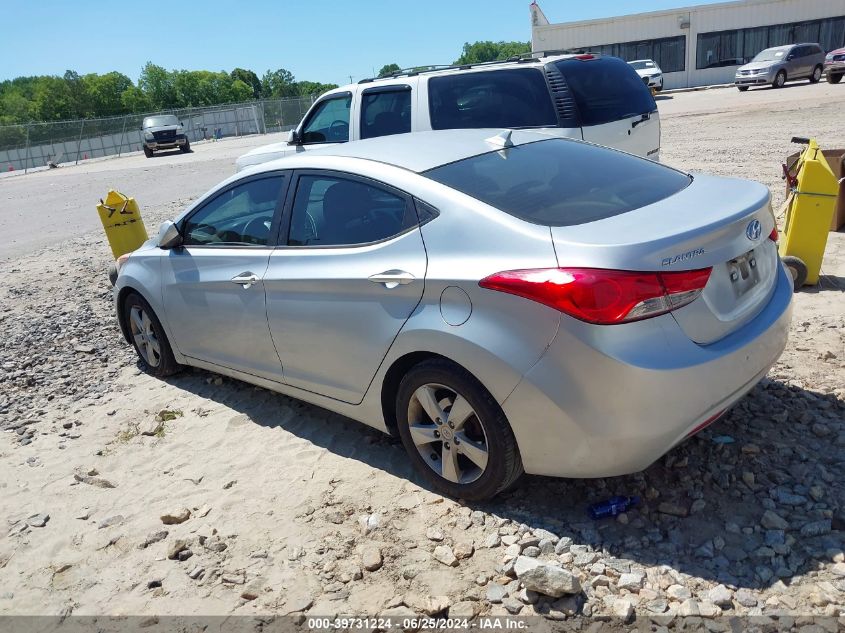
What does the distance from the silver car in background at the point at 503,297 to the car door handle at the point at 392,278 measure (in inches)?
0.4

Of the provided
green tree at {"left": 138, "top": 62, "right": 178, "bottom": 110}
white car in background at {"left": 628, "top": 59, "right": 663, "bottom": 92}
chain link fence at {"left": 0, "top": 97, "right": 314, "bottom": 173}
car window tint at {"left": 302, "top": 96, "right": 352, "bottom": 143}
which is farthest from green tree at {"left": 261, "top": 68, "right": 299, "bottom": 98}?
car window tint at {"left": 302, "top": 96, "right": 352, "bottom": 143}

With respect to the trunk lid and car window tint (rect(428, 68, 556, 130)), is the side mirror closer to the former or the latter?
the trunk lid

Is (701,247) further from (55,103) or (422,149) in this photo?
(55,103)

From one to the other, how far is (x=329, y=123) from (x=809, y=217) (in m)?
5.62

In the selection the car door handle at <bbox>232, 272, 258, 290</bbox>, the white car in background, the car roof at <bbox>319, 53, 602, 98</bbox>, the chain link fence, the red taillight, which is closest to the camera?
the red taillight

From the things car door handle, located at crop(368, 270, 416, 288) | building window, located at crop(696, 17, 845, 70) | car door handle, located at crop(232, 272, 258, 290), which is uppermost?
building window, located at crop(696, 17, 845, 70)

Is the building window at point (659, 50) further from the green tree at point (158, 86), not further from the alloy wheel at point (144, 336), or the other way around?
the green tree at point (158, 86)

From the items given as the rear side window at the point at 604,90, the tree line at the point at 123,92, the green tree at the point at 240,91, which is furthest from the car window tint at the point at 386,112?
the green tree at the point at 240,91

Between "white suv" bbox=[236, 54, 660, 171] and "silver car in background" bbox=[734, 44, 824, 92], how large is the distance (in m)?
27.2

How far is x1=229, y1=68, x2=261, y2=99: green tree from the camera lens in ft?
498

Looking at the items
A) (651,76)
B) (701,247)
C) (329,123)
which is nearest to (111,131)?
(651,76)

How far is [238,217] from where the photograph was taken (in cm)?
447

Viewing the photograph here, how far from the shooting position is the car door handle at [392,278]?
10.5 ft

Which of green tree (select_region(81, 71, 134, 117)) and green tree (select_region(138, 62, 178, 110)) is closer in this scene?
green tree (select_region(81, 71, 134, 117))
